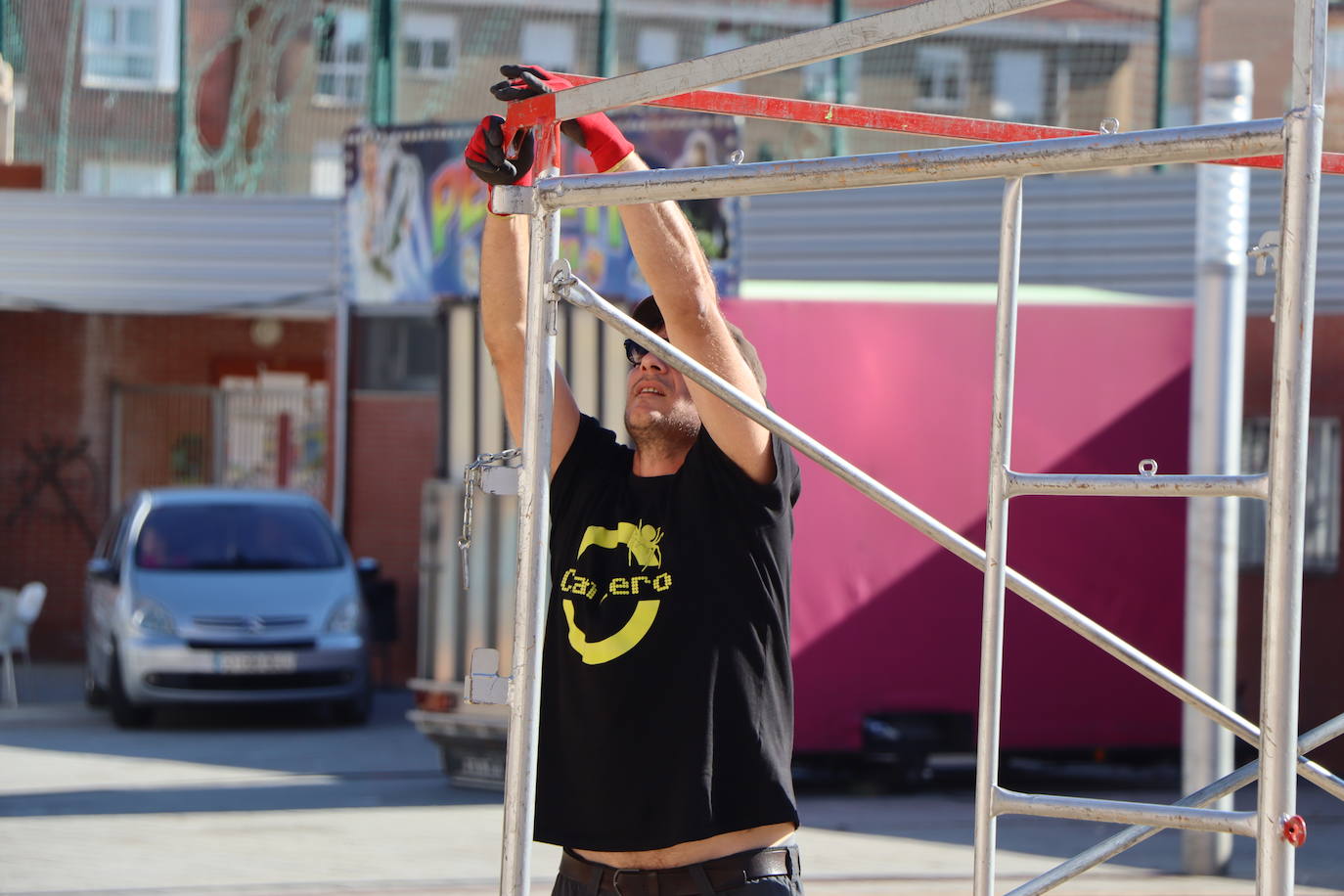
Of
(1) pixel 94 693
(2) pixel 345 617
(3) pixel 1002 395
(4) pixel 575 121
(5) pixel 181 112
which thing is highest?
(5) pixel 181 112

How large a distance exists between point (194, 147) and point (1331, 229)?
32.0 ft

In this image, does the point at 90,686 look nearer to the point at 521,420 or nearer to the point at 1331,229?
the point at 1331,229

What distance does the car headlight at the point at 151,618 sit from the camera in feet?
38.4

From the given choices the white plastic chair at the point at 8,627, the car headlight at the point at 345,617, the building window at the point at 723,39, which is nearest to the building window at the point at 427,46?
the building window at the point at 723,39

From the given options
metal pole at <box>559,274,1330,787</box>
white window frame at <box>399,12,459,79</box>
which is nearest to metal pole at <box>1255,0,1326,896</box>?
metal pole at <box>559,274,1330,787</box>

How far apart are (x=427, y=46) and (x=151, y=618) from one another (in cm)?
634

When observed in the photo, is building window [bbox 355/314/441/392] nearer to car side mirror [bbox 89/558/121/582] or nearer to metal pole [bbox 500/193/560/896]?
car side mirror [bbox 89/558/121/582]

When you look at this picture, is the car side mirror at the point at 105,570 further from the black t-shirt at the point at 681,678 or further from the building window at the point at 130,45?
the black t-shirt at the point at 681,678

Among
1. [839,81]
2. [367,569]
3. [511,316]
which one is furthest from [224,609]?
[511,316]

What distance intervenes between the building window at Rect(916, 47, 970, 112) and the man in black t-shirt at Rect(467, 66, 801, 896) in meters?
13.7

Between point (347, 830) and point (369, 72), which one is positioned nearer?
point (347, 830)

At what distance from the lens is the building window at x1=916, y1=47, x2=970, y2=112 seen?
54.2 ft

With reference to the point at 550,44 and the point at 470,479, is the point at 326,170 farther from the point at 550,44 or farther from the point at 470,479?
the point at 470,479

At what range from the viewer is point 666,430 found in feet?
10.8
